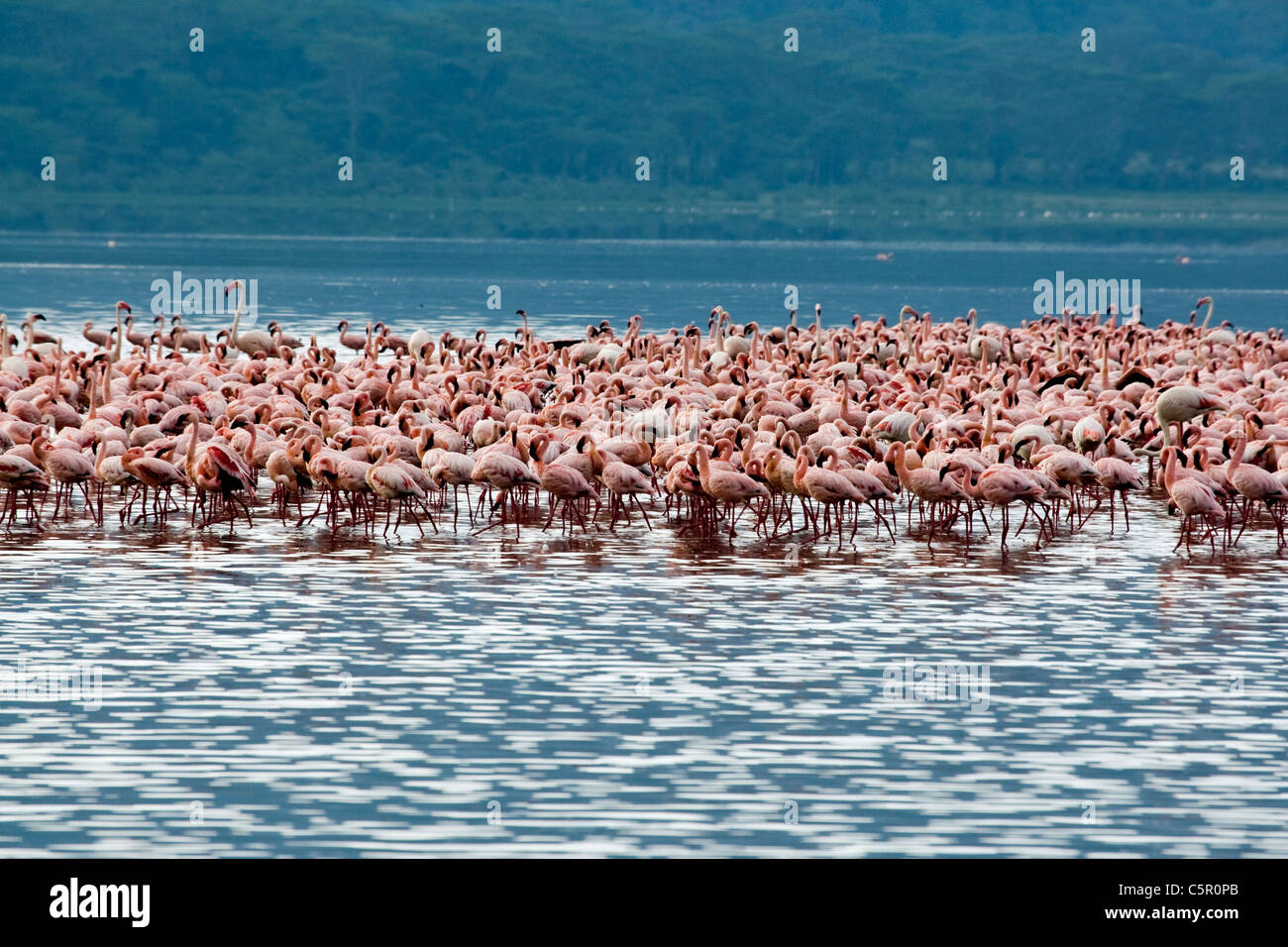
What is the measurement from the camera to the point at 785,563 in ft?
62.5

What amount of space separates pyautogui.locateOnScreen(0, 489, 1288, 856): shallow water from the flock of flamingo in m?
0.76

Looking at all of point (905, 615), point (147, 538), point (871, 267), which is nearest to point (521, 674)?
point (905, 615)

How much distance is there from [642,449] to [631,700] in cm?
832

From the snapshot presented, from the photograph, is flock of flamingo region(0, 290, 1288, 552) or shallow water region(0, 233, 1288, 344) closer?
flock of flamingo region(0, 290, 1288, 552)

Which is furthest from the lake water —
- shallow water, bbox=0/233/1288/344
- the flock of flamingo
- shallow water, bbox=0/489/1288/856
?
shallow water, bbox=0/233/1288/344

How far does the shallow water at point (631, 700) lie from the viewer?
35.0 feet

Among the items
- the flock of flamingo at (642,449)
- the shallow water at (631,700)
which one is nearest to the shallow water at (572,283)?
the flock of flamingo at (642,449)

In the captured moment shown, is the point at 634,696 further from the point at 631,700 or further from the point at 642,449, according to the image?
the point at 642,449

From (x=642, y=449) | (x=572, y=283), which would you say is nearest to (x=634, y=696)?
(x=642, y=449)

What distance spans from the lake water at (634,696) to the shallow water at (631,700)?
4 cm

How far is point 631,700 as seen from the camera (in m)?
13.4

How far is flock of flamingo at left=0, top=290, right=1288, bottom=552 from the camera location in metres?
20.3

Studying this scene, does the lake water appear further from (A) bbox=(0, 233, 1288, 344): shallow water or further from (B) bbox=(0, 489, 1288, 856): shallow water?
(A) bbox=(0, 233, 1288, 344): shallow water

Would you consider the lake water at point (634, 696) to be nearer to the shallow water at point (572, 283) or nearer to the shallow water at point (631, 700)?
the shallow water at point (631, 700)
